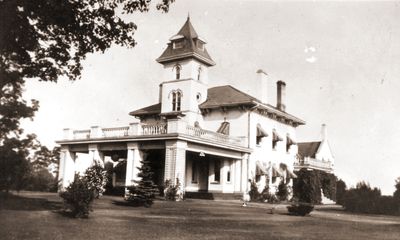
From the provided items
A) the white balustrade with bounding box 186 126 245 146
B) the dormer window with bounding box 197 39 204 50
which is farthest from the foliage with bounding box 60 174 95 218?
the dormer window with bounding box 197 39 204 50

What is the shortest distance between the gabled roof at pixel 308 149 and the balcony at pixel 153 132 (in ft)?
73.2

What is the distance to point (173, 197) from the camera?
2650 cm

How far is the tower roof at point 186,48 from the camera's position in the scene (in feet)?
114

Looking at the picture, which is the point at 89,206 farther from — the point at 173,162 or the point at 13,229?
the point at 173,162

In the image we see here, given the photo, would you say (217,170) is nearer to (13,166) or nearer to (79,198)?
(79,198)

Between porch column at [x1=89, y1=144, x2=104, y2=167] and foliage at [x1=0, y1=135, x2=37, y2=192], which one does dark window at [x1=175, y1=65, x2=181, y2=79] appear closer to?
porch column at [x1=89, y1=144, x2=104, y2=167]

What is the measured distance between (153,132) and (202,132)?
3.32 meters

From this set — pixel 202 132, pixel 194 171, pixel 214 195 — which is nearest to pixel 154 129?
pixel 202 132

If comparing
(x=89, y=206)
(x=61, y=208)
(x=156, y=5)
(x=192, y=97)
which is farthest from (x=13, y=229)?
(x=192, y=97)

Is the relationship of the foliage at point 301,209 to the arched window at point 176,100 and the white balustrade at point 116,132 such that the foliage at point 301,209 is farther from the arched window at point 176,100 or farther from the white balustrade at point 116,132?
the arched window at point 176,100

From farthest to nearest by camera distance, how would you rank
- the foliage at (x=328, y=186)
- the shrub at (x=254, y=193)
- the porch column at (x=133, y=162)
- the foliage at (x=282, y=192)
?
the foliage at (x=328, y=186) → the foliage at (x=282, y=192) → the shrub at (x=254, y=193) → the porch column at (x=133, y=162)

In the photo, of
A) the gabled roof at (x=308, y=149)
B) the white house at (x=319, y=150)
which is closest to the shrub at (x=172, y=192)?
the white house at (x=319, y=150)

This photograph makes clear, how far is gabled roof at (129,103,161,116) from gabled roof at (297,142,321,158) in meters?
22.0

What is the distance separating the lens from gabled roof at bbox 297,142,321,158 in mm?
53944
